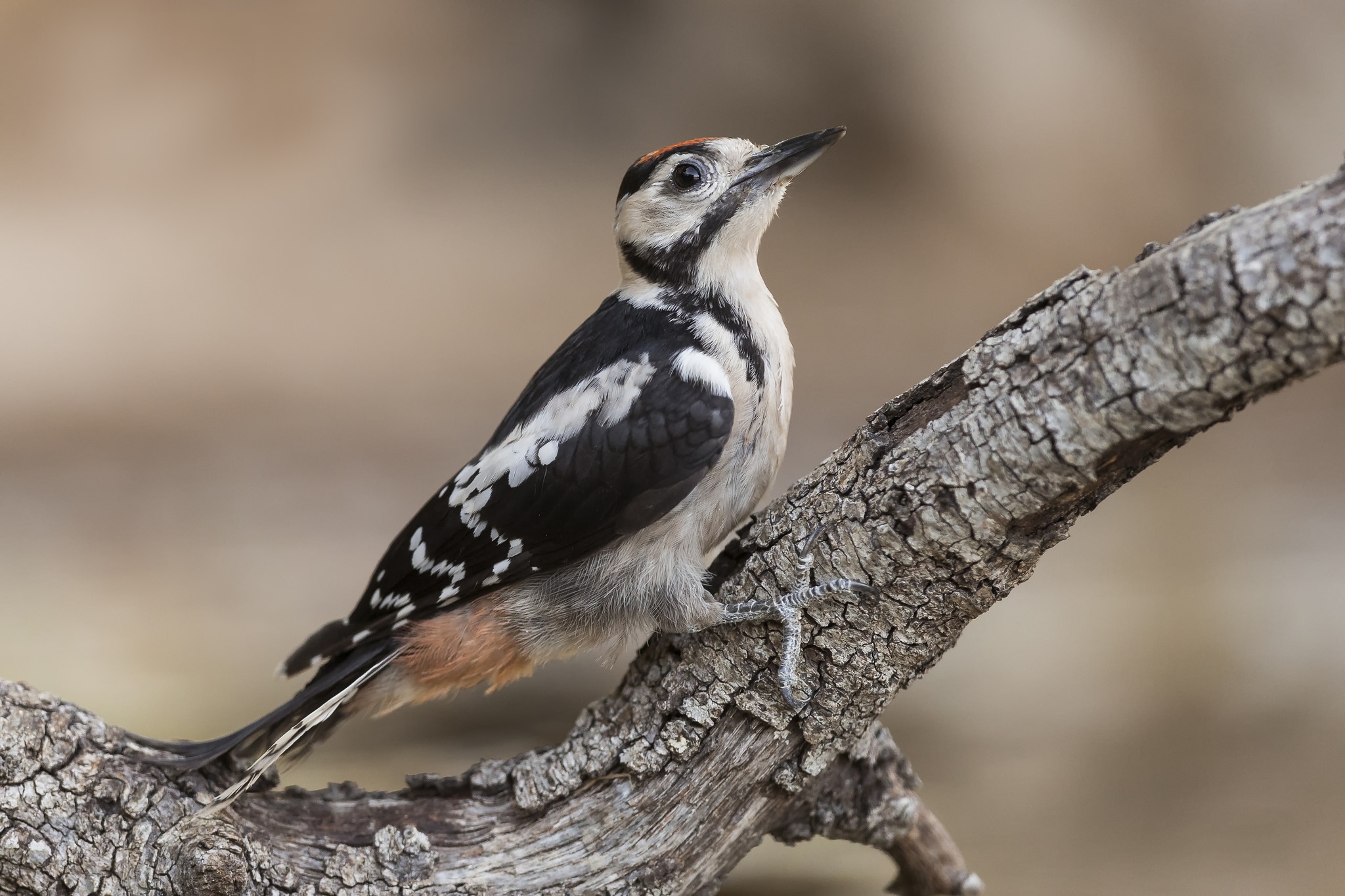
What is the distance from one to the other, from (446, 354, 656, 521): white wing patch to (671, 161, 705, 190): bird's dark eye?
1.60ft

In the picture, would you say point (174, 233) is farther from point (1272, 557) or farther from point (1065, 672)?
point (1272, 557)

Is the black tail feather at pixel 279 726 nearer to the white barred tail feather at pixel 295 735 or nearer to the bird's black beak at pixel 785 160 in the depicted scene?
the white barred tail feather at pixel 295 735

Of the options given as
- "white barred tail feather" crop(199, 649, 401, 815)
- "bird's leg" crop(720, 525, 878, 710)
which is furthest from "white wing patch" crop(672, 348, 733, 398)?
"white barred tail feather" crop(199, 649, 401, 815)

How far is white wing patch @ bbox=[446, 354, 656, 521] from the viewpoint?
7.11 feet

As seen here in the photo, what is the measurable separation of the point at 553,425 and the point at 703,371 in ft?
1.16

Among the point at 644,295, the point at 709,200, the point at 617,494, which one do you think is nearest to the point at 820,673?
the point at 617,494

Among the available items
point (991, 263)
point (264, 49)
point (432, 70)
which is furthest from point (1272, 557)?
point (264, 49)

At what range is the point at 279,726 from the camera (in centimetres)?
221

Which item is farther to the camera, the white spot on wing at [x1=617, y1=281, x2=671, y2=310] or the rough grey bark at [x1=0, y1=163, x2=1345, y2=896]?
the white spot on wing at [x1=617, y1=281, x2=671, y2=310]

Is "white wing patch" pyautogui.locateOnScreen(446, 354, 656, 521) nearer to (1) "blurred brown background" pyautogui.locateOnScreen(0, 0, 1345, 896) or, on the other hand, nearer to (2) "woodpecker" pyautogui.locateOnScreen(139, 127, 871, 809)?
(2) "woodpecker" pyautogui.locateOnScreen(139, 127, 871, 809)

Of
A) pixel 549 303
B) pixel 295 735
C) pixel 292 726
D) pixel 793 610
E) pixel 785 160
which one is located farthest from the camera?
pixel 549 303

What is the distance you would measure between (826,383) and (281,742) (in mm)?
4682

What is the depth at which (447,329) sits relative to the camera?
269 inches

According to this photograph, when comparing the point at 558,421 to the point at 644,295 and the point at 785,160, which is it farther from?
the point at 785,160
